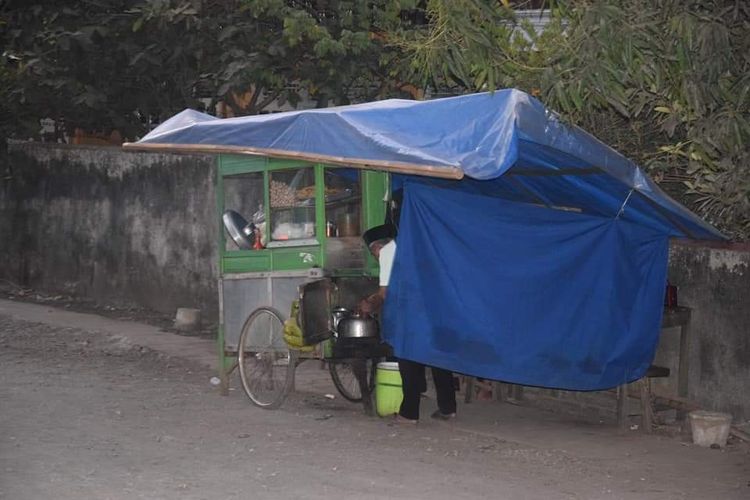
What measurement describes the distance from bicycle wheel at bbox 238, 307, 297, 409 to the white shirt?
3.21 ft

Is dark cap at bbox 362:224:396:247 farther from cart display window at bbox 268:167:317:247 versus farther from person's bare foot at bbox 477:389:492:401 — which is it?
person's bare foot at bbox 477:389:492:401

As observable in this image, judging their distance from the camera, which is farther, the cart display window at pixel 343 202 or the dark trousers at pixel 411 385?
the cart display window at pixel 343 202

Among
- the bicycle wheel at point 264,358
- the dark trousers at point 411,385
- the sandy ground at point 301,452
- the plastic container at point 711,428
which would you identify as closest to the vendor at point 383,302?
the dark trousers at point 411,385

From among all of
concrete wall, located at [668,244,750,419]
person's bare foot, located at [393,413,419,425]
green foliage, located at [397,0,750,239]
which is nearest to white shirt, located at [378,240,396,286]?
person's bare foot, located at [393,413,419,425]

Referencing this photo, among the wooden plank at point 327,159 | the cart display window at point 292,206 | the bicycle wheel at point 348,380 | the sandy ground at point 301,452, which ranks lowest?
the sandy ground at point 301,452

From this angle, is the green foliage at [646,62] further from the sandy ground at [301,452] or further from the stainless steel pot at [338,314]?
the stainless steel pot at [338,314]

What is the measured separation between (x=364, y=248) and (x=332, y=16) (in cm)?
536

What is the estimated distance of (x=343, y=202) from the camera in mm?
A: 10234

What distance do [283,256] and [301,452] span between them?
2185 millimetres

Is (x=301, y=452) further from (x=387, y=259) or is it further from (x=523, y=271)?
(x=523, y=271)

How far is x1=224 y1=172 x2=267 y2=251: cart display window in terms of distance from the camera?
34.8 ft

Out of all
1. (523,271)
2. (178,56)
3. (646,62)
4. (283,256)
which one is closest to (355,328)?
(283,256)

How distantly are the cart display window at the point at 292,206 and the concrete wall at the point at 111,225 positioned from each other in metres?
4.48

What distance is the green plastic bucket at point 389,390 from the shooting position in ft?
32.6
